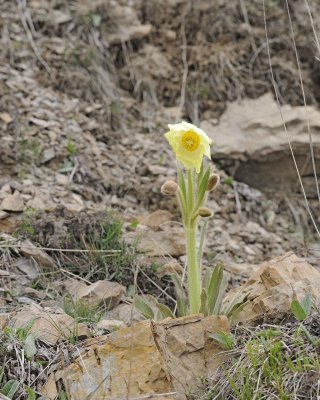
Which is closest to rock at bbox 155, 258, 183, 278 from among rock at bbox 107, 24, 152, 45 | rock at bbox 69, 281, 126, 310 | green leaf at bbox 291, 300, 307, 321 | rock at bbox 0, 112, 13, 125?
rock at bbox 69, 281, 126, 310

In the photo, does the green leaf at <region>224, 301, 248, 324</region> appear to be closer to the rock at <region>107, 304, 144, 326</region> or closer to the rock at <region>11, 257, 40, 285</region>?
the rock at <region>107, 304, 144, 326</region>

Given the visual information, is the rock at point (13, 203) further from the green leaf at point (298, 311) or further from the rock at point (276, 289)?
the green leaf at point (298, 311)

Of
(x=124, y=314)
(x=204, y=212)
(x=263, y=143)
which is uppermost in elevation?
(x=204, y=212)

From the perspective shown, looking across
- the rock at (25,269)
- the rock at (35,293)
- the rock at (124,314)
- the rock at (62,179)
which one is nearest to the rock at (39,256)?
the rock at (25,269)

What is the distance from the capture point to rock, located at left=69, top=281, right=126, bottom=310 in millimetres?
2986

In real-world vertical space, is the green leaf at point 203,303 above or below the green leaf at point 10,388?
below

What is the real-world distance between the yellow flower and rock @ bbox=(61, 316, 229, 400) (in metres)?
0.64

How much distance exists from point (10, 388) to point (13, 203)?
5.56 ft

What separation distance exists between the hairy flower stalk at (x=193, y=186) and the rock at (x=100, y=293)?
40cm

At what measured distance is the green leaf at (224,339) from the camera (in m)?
2.38

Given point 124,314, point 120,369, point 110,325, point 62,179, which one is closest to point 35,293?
point 124,314

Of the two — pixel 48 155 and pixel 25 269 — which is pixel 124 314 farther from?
pixel 48 155

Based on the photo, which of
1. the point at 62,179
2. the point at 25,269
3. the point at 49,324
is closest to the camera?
the point at 49,324

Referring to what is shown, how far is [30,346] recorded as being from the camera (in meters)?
2.34
